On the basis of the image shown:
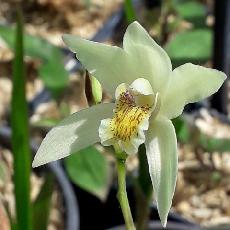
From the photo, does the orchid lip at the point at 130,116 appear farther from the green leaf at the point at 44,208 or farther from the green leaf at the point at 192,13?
the green leaf at the point at 192,13

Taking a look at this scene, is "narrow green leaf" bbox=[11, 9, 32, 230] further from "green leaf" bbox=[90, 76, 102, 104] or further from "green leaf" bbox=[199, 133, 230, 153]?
"green leaf" bbox=[199, 133, 230, 153]

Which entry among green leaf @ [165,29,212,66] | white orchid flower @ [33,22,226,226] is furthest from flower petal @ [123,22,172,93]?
green leaf @ [165,29,212,66]

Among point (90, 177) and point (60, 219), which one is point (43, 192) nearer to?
point (90, 177)

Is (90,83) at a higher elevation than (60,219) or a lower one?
higher

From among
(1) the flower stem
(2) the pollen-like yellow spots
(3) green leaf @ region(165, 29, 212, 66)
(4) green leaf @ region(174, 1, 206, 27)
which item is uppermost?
(2) the pollen-like yellow spots

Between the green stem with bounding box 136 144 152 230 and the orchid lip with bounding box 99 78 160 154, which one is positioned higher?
the orchid lip with bounding box 99 78 160 154

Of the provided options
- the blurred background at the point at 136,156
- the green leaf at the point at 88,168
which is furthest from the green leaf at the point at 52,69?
the green leaf at the point at 88,168

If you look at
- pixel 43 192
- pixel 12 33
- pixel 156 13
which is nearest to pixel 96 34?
pixel 156 13
